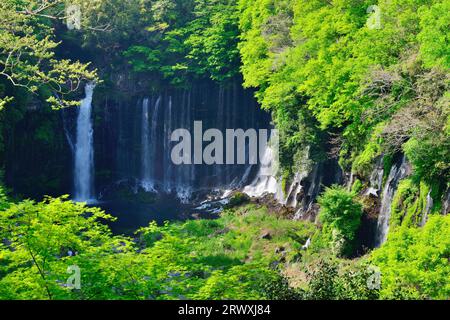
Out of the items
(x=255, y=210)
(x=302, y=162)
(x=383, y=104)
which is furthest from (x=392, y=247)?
(x=255, y=210)

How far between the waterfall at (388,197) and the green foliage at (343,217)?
100cm

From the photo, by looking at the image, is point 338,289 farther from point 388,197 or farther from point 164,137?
point 164,137

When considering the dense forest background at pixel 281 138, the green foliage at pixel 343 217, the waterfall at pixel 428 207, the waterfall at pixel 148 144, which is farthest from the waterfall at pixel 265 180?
the waterfall at pixel 428 207

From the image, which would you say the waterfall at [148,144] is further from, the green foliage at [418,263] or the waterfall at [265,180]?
the green foliage at [418,263]

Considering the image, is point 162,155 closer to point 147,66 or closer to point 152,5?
point 147,66

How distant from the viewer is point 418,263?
1337 centimetres

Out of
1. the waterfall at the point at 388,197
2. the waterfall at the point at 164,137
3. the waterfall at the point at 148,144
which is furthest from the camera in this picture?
the waterfall at the point at 148,144

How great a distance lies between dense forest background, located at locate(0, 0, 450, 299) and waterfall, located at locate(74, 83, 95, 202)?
104 cm

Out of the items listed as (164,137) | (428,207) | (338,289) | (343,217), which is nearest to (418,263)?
(338,289)

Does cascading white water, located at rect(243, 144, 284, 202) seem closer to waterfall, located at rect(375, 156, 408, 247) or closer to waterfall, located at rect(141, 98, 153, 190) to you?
waterfall, located at rect(141, 98, 153, 190)

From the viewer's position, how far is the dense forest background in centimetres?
1227

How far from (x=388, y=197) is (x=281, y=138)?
10.7 metres

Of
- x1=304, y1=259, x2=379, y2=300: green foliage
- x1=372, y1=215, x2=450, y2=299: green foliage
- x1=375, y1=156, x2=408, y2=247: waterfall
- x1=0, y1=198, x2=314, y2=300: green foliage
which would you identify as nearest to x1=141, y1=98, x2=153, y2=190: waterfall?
x1=375, y1=156, x2=408, y2=247: waterfall

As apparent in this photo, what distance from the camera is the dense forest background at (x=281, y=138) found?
12266 mm
